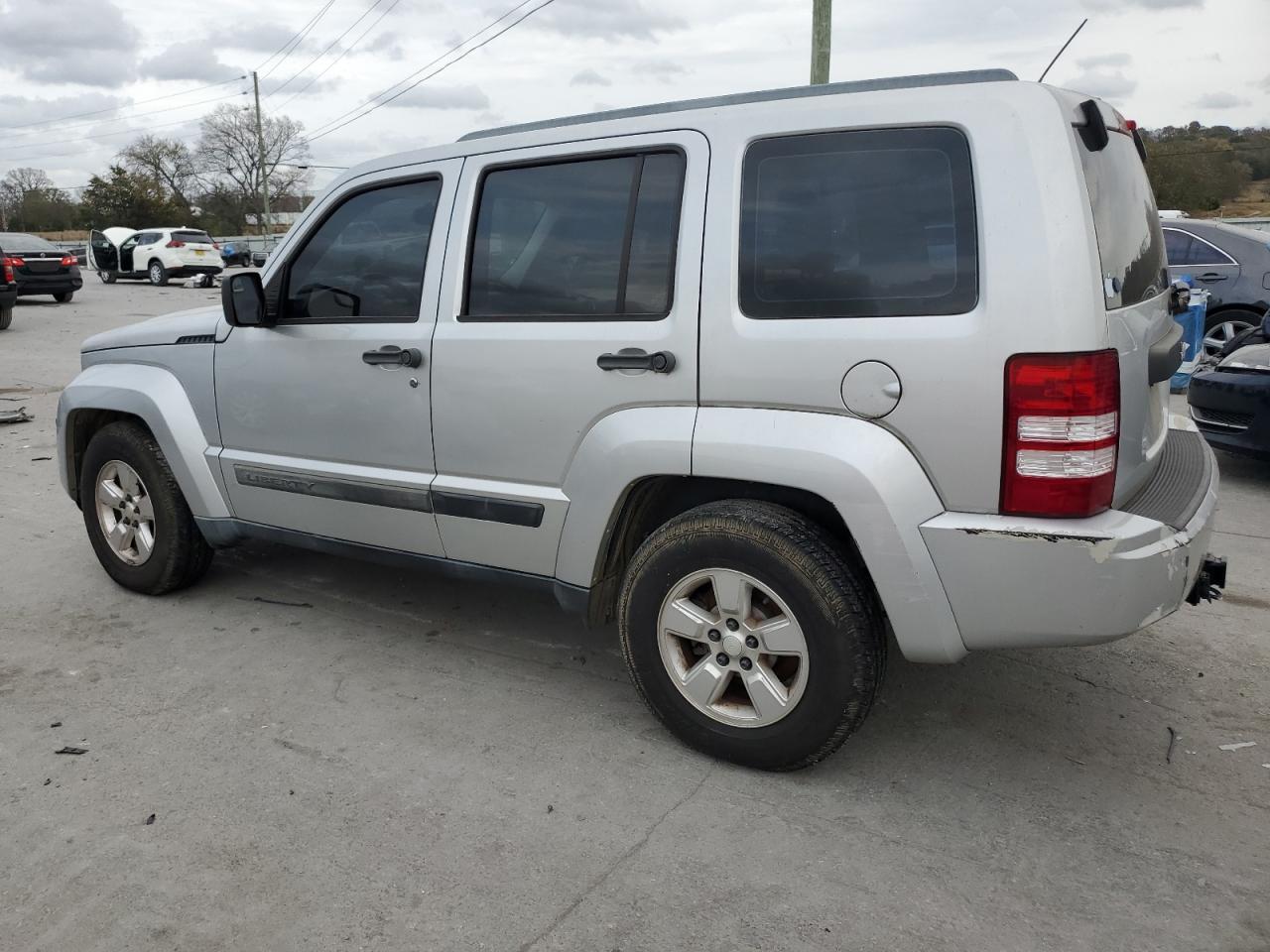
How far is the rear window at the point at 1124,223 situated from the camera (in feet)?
8.82

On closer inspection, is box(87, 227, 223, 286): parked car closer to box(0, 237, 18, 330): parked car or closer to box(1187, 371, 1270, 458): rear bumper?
box(0, 237, 18, 330): parked car

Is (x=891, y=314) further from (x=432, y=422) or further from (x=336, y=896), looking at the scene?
(x=336, y=896)

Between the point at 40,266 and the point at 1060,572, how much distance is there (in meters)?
22.5

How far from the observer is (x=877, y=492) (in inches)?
107

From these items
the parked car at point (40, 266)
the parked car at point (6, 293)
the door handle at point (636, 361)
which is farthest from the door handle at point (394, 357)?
the parked car at point (40, 266)

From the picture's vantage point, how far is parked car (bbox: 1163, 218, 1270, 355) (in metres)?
10.2

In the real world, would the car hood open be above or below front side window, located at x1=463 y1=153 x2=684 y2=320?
below

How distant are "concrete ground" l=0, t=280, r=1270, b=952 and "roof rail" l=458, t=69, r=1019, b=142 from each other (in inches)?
54.9

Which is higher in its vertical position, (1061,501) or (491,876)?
(1061,501)

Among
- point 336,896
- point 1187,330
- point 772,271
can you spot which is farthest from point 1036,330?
point 1187,330

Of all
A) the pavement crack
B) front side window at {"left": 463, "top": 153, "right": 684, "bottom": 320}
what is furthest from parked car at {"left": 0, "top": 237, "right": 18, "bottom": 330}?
the pavement crack

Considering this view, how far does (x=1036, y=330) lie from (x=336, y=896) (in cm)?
223

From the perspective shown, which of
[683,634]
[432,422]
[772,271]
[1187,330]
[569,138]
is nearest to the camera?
[772,271]

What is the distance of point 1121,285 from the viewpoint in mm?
2768
